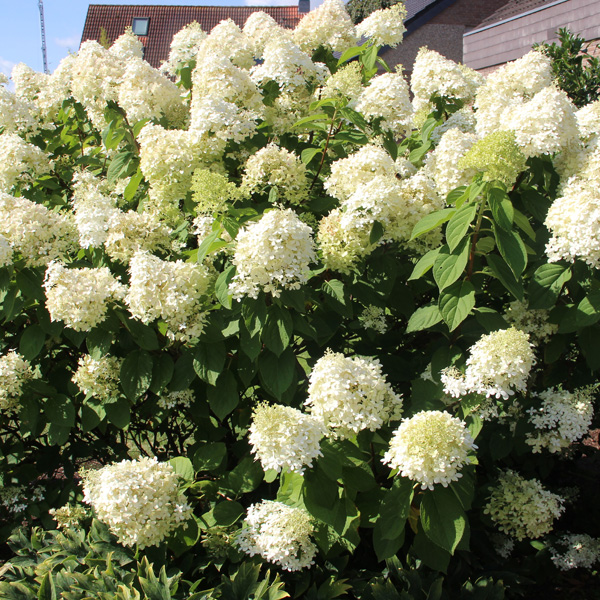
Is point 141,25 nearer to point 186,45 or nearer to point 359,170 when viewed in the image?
point 186,45

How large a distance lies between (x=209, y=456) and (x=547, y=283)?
161 centimetres

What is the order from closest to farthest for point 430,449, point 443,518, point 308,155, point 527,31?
point 430,449 → point 443,518 → point 308,155 → point 527,31

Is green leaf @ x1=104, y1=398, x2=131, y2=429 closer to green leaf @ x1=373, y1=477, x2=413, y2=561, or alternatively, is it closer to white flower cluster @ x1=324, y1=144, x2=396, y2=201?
green leaf @ x1=373, y1=477, x2=413, y2=561

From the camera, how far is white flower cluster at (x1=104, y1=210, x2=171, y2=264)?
267cm

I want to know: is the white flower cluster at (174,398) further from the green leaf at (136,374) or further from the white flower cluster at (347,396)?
the white flower cluster at (347,396)

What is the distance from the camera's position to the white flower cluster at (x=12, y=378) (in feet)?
8.99

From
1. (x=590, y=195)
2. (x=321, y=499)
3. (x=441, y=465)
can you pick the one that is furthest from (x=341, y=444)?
(x=590, y=195)

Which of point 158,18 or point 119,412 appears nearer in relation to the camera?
point 119,412

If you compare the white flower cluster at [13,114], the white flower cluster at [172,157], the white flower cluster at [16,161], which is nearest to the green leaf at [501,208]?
the white flower cluster at [172,157]

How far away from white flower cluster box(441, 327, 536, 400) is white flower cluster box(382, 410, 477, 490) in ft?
0.98

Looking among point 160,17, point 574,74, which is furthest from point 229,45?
point 160,17

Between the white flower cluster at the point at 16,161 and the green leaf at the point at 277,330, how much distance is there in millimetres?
1816

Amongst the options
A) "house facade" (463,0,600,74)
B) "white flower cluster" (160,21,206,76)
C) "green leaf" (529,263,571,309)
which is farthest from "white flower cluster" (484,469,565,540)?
"house facade" (463,0,600,74)

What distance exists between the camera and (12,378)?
274 centimetres
